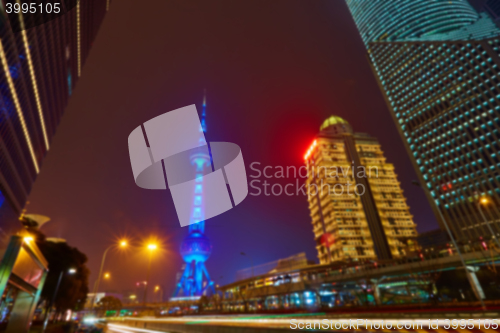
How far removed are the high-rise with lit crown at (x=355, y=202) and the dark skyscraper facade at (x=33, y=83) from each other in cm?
9227

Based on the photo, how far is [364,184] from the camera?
105188 mm

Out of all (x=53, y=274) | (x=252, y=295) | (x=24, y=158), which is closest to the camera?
(x=53, y=274)

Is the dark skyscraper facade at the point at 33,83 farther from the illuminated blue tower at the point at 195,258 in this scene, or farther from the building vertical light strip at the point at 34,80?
the illuminated blue tower at the point at 195,258

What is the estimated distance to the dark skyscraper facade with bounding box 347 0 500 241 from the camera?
290ft

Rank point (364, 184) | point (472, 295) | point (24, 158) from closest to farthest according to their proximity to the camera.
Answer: point (472, 295) < point (24, 158) < point (364, 184)

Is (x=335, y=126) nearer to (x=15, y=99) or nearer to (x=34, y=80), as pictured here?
(x=34, y=80)

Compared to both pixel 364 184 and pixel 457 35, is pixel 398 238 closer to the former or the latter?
pixel 364 184

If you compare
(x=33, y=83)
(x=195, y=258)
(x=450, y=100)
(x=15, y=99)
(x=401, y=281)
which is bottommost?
(x=401, y=281)

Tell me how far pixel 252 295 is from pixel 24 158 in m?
89.6

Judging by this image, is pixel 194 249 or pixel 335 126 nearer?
pixel 194 249

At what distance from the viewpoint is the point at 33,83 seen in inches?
3083

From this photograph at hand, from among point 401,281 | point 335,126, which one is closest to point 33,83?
point 401,281

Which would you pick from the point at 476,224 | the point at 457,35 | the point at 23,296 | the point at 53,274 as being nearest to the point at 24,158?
the point at 53,274

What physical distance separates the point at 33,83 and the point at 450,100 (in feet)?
476
